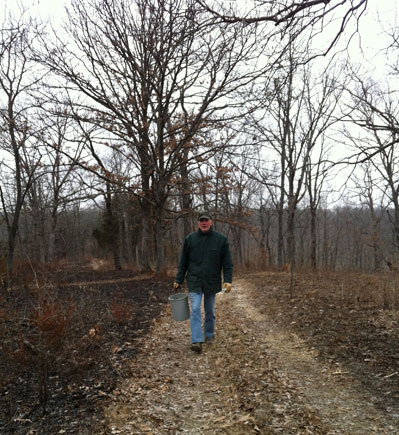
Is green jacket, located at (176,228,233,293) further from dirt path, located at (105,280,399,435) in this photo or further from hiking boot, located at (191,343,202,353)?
dirt path, located at (105,280,399,435)

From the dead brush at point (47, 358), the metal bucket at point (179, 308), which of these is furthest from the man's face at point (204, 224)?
the dead brush at point (47, 358)

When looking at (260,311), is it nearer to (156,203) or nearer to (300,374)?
(300,374)

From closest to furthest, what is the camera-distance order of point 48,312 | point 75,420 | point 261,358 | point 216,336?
point 75,420 → point 48,312 → point 261,358 → point 216,336

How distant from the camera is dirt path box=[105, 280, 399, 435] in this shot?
2988mm

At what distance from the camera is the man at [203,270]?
16.4 feet

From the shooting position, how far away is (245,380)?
389cm

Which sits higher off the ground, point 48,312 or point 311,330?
point 48,312

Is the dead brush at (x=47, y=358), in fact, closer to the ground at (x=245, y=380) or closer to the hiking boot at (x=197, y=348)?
the ground at (x=245, y=380)

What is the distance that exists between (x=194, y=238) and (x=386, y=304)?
14.1 feet

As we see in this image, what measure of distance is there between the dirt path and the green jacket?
99 cm

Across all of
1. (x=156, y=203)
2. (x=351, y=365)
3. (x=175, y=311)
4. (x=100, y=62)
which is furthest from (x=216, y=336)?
(x=100, y=62)

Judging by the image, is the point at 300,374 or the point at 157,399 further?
the point at 300,374

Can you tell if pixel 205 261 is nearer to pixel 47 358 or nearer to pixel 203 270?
pixel 203 270

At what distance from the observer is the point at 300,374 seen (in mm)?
4164
